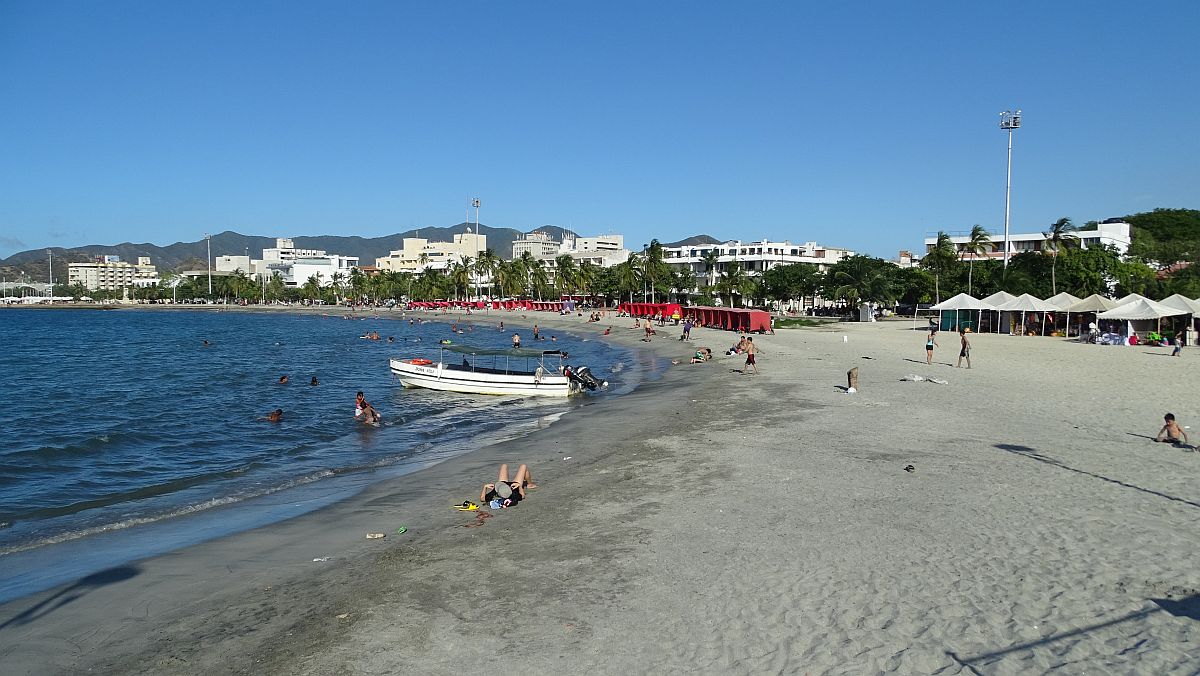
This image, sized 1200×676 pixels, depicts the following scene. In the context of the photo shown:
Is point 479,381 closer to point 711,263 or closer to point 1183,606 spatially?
point 1183,606

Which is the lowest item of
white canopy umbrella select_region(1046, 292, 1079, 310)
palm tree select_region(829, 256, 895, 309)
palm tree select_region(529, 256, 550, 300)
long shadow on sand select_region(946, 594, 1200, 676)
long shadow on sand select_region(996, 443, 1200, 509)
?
long shadow on sand select_region(946, 594, 1200, 676)

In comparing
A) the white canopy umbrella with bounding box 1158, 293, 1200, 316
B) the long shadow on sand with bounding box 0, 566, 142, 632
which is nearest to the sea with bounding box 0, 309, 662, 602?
the long shadow on sand with bounding box 0, 566, 142, 632

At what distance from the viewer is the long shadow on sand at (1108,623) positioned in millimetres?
6457

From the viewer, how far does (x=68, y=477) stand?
16.7m

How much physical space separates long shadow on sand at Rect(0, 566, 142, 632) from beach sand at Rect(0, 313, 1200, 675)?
0.04m

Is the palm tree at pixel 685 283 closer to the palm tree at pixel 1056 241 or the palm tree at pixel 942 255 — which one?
the palm tree at pixel 942 255

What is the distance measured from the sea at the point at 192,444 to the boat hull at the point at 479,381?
554 mm

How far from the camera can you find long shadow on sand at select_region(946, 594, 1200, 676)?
6457 millimetres

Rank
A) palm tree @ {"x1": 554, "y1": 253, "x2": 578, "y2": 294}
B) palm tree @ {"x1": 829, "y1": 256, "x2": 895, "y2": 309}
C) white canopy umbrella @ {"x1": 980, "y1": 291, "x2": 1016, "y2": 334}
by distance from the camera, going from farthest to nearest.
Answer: palm tree @ {"x1": 554, "y1": 253, "x2": 578, "y2": 294} → palm tree @ {"x1": 829, "y1": 256, "x2": 895, "y2": 309} → white canopy umbrella @ {"x1": 980, "y1": 291, "x2": 1016, "y2": 334}

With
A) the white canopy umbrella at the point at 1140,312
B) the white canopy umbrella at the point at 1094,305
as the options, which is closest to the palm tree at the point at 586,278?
the white canopy umbrella at the point at 1094,305

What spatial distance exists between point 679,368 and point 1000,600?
2951 centimetres

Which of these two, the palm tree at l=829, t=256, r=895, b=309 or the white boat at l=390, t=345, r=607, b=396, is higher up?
the palm tree at l=829, t=256, r=895, b=309

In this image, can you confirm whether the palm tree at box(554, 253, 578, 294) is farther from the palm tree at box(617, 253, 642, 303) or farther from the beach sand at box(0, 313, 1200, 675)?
the beach sand at box(0, 313, 1200, 675)

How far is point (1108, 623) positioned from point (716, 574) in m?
3.84
